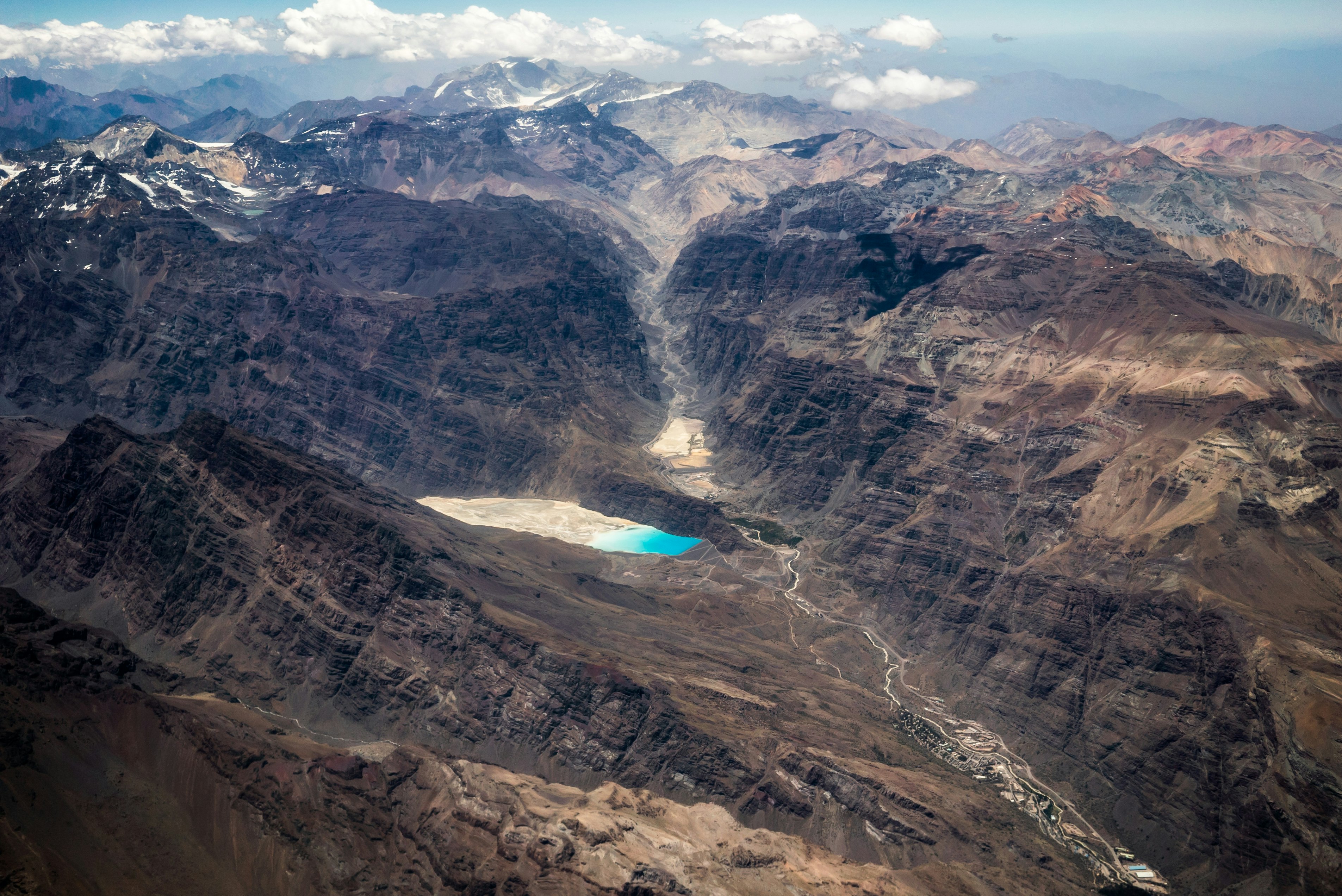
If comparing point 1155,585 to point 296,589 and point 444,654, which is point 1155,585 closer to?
point 444,654

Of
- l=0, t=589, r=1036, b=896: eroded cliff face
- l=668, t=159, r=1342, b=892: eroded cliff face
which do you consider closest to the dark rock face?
l=0, t=589, r=1036, b=896: eroded cliff face

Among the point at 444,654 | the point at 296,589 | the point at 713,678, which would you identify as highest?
the point at 296,589

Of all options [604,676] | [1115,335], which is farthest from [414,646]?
[1115,335]

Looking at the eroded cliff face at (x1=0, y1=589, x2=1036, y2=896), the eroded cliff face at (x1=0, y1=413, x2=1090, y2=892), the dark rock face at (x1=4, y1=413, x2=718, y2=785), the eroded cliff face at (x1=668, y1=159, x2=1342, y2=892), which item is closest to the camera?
the eroded cliff face at (x1=0, y1=589, x2=1036, y2=896)

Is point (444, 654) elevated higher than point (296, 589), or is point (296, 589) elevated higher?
point (296, 589)

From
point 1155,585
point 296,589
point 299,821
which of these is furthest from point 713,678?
point 1155,585

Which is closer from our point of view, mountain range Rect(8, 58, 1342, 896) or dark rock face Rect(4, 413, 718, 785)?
mountain range Rect(8, 58, 1342, 896)

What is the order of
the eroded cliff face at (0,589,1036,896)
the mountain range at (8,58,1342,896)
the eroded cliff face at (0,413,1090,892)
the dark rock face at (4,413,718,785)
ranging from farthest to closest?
1. the dark rock face at (4,413,718,785)
2. the eroded cliff face at (0,413,1090,892)
3. the mountain range at (8,58,1342,896)
4. the eroded cliff face at (0,589,1036,896)

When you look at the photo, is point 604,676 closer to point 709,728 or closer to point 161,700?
point 709,728

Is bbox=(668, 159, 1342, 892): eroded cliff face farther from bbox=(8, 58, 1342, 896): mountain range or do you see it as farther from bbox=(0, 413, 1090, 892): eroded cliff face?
bbox=(0, 413, 1090, 892): eroded cliff face

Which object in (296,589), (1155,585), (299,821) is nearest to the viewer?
(299,821)
